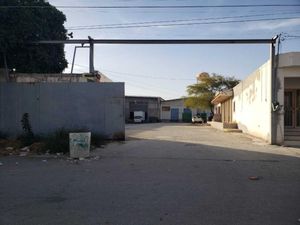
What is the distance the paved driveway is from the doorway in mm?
10396

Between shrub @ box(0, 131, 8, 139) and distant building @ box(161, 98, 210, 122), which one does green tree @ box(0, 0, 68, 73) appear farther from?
distant building @ box(161, 98, 210, 122)

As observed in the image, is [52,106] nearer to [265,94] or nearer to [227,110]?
[265,94]

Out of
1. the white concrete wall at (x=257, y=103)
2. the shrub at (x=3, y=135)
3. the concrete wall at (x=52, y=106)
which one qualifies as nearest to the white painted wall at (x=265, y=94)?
the white concrete wall at (x=257, y=103)

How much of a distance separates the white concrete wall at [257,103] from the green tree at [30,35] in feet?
41.0

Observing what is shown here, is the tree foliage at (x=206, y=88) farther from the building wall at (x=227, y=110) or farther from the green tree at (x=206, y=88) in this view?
the building wall at (x=227, y=110)

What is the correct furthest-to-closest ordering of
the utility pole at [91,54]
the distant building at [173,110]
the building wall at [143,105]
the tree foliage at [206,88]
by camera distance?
1. the distant building at [173,110]
2. the building wall at [143,105]
3. the tree foliage at [206,88]
4. the utility pole at [91,54]

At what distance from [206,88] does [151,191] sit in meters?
60.3

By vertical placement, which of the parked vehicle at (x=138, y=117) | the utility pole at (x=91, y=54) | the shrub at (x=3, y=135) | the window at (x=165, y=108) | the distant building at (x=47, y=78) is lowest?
the shrub at (x=3, y=135)

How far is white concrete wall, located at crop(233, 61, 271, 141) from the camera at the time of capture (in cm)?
2262

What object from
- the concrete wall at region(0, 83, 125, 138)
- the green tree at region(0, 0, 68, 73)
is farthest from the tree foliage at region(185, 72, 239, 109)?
the concrete wall at region(0, 83, 125, 138)

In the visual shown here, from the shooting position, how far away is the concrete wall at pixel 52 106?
21.2 metres

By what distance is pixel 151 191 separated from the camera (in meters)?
9.02

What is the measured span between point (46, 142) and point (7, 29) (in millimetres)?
6800

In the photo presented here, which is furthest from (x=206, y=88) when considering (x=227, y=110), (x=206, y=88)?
(x=227, y=110)
